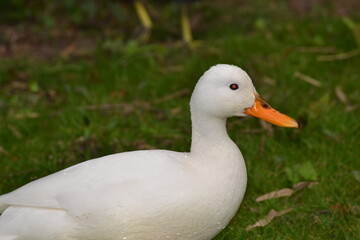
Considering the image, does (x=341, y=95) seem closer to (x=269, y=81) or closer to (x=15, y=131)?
(x=269, y=81)

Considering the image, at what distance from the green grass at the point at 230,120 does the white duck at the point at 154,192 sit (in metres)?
0.53

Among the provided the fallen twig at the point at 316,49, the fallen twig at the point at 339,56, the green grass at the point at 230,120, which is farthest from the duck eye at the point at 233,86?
the fallen twig at the point at 316,49

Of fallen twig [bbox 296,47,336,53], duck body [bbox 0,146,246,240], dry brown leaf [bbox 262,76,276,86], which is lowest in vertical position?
fallen twig [bbox 296,47,336,53]

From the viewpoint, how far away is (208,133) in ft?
8.72

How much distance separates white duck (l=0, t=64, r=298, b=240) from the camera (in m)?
2.43

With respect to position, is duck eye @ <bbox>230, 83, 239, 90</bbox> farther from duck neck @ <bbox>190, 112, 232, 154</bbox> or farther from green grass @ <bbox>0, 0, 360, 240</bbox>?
green grass @ <bbox>0, 0, 360, 240</bbox>

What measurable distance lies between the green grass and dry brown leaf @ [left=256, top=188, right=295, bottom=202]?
35 mm

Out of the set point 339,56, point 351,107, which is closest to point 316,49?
point 339,56

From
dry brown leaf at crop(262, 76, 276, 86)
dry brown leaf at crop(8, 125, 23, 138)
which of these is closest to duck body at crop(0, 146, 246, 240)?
dry brown leaf at crop(8, 125, 23, 138)

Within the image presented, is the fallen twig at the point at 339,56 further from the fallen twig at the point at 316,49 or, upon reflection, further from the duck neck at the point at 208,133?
the duck neck at the point at 208,133

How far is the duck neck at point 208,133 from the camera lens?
264 centimetres

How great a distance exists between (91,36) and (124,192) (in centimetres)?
391

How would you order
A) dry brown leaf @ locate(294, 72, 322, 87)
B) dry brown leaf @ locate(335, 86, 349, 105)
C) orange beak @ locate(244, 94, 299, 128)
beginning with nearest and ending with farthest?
orange beak @ locate(244, 94, 299, 128) → dry brown leaf @ locate(335, 86, 349, 105) → dry brown leaf @ locate(294, 72, 322, 87)

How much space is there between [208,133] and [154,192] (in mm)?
395
